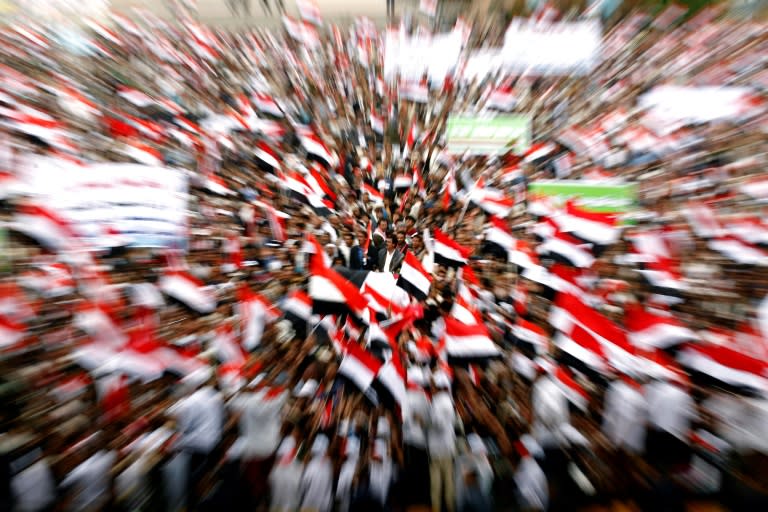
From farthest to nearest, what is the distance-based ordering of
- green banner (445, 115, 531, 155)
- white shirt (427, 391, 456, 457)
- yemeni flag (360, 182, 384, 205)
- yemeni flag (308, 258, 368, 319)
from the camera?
yemeni flag (360, 182, 384, 205) < green banner (445, 115, 531, 155) < yemeni flag (308, 258, 368, 319) < white shirt (427, 391, 456, 457)

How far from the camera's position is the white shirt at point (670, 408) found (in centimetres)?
47

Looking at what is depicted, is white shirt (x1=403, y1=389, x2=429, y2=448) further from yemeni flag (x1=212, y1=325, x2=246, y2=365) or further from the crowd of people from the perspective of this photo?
yemeni flag (x1=212, y1=325, x2=246, y2=365)

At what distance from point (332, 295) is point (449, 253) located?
0.99 ft

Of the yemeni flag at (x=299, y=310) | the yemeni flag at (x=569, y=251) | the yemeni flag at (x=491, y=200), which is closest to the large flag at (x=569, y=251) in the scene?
the yemeni flag at (x=569, y=251)

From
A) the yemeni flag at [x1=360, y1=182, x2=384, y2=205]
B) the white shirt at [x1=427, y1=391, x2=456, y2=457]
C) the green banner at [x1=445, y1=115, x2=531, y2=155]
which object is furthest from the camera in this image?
the yemeni flag at [x1=360, y1=182, x2=384, y2=205]

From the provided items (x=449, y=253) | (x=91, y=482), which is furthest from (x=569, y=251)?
(x=91, y=482)

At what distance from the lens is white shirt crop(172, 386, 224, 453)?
0.43 m

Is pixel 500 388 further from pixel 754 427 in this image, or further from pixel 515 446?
pixel 754 427

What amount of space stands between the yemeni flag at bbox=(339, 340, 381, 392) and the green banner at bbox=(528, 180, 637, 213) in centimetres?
48

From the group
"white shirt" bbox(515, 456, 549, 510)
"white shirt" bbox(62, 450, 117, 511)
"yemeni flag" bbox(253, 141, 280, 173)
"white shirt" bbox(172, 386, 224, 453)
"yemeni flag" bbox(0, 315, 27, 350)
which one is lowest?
"white shirt" bbox(515, 456, 549, 510)

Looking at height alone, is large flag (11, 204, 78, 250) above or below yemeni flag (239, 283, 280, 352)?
above

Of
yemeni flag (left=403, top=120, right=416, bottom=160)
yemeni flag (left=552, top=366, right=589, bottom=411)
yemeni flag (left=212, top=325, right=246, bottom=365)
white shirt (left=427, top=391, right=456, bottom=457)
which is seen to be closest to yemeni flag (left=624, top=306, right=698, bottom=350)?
yemeni flag (left=552, top=366, right=589, bottom=411)

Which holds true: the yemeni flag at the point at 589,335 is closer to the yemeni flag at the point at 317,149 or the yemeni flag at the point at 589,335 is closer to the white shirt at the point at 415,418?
the white shirt at the point at 415,418

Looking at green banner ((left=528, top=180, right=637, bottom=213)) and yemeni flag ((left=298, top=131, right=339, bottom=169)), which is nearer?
green banner ((left=528, top=180, right=637, bottom=213))
